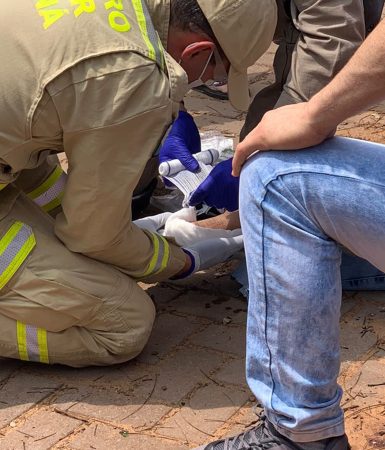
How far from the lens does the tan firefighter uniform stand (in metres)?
2.56

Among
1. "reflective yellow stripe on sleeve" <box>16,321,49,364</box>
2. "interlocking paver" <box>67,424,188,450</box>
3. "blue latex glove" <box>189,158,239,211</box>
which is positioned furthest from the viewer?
"blue latex glove" <box>189,158,239,211</box>

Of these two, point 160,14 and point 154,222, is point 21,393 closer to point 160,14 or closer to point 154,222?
point 154,222

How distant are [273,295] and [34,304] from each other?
1023mm

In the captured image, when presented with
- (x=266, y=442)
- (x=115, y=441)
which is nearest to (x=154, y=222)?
(x=115, y=441)

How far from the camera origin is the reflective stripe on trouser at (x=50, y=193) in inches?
133

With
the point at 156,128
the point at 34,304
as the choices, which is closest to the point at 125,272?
the point at 34,304

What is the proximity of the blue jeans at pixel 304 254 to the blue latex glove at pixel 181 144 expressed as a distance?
168 centimetres

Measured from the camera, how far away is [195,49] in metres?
2.85

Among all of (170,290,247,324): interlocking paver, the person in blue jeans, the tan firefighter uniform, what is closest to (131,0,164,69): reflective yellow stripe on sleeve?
the tan firefighter uniform

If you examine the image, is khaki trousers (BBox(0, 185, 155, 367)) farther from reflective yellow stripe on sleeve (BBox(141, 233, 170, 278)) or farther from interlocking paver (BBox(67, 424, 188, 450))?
interlocking paver (BBox(67, 424, 188, 450))

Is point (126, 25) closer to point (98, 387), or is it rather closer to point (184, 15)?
point (184, 15)

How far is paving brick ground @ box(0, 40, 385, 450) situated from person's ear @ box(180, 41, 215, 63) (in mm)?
915

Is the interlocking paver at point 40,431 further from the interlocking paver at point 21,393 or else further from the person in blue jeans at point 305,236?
the person in blue jeans at point 305,236

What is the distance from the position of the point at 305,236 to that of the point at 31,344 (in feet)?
3.96
